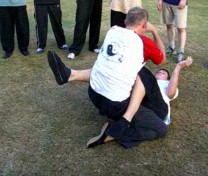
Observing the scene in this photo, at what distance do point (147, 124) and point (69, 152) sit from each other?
69cm

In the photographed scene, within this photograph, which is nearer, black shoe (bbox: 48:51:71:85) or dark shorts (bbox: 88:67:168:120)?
dark shorts (bbox: 88:67:168:120)

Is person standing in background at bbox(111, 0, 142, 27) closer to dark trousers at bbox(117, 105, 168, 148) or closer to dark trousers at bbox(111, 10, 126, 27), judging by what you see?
dark trousers at bbox(111, 10, 126, 27)

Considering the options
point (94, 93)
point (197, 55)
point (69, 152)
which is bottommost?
point (197, 55)

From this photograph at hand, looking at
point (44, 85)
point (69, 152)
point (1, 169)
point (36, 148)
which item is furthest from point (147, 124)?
point (44, 85)

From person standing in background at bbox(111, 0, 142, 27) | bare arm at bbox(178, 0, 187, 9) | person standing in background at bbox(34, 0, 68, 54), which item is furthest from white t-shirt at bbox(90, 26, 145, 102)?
person standing in background at bbox(34, 0, 68, 54)

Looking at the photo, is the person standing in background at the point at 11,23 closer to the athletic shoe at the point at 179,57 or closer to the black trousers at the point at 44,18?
the black trousers at the point at 44,18

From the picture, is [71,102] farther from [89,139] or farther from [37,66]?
[37,66]

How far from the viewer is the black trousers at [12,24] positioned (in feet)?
17.1

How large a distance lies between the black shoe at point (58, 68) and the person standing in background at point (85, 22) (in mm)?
1866

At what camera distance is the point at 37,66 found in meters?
5.14

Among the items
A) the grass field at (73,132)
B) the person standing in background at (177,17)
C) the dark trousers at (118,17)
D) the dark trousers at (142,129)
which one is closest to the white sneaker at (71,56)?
the grass field at (73,132)

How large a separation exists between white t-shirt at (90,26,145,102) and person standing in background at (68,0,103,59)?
2.09m

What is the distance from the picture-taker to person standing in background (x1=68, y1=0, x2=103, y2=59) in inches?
209

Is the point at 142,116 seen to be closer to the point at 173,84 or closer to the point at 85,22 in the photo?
the point at 173,84
